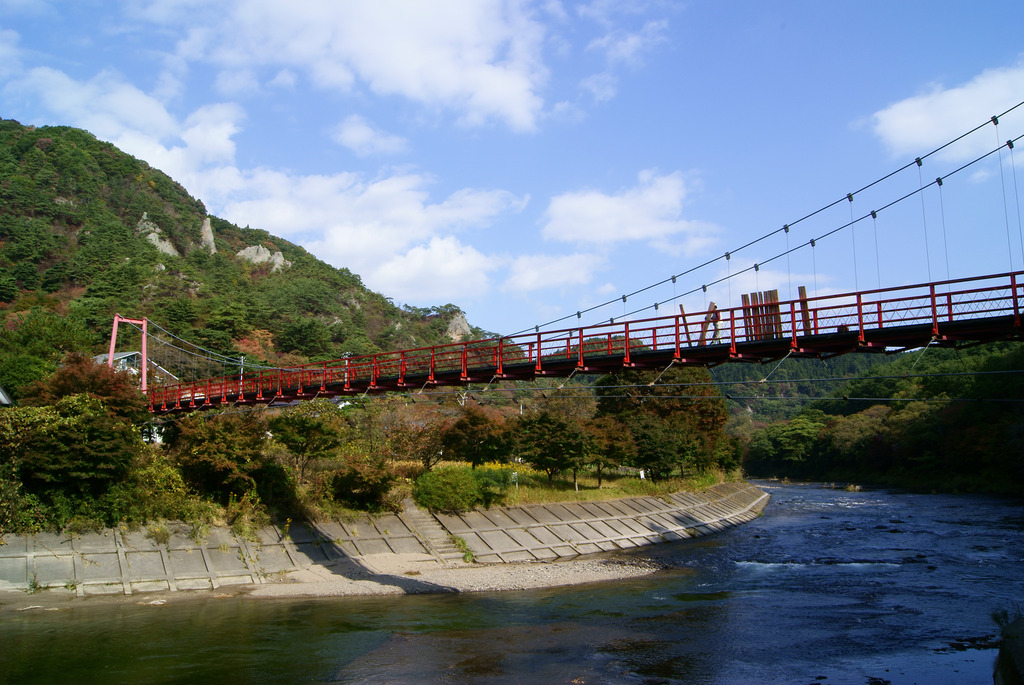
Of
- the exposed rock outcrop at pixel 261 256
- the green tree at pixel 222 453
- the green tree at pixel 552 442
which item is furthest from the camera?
the exposed rock outcrop at pixel 261 256

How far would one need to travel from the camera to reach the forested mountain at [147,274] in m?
66.1

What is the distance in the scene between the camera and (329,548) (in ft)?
80.0

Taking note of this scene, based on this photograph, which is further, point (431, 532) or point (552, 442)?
point (552, 442)

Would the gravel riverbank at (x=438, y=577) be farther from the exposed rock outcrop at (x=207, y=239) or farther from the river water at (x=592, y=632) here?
the exposed rock outcrop at (x=207, y=239)

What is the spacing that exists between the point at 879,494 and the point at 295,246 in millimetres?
121896

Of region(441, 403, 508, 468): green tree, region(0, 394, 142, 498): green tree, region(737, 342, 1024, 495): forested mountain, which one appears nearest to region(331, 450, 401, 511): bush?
region(441, 403, 508, 468): green tree

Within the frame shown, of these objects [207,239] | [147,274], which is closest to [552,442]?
[147,274]

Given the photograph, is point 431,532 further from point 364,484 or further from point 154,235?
point 154,235

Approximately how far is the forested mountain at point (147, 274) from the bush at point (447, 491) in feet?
72.1

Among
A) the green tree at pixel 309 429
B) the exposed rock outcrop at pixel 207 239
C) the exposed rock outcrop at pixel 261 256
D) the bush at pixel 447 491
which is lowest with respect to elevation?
the bush at pixel 447 491

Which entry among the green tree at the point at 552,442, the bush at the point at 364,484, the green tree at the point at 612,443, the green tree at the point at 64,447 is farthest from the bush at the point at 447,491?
the green tree at the point at 64,447

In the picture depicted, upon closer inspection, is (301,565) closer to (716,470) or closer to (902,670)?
(902,670)

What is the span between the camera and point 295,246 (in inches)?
5679

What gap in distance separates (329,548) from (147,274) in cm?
6919
